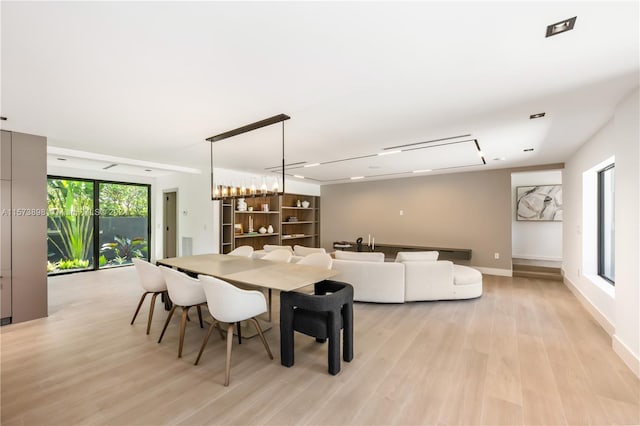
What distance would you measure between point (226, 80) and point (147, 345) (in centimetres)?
272

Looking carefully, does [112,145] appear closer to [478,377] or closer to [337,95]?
[337,95]

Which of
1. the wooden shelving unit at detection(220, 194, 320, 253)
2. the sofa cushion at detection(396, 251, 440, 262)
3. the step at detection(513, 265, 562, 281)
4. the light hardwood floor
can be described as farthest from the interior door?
the step at detection(513, 265, 562, 281)

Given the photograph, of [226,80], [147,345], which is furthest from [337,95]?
[147,345]

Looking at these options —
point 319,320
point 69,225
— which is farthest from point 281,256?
A: point 69,225

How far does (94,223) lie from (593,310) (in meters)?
9.48

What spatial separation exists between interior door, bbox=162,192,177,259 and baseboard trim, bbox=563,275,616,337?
27.1 ft

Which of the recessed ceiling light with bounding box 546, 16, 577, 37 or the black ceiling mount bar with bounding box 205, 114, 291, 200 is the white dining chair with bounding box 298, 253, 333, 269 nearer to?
the black ceiling mount bar with bounding box 205, 114, 291, 200

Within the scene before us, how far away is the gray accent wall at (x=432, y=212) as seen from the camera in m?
6.35

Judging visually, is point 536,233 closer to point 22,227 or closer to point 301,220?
point 301,220

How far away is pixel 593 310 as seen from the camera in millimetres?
3703

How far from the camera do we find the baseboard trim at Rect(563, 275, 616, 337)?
124 inches

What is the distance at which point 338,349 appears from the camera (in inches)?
93.7

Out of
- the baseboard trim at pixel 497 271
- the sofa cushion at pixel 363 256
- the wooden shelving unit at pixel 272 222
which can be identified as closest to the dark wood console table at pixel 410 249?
the baseboard trim at pixel 497 271

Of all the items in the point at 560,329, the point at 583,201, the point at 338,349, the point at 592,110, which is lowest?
the point at 560,329
